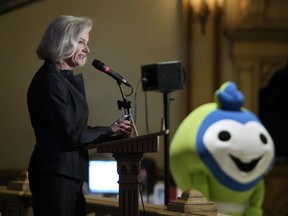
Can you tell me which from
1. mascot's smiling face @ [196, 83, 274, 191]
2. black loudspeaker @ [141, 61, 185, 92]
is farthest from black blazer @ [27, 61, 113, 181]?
mascot's smiling face @ [196, 83, 274, 191]

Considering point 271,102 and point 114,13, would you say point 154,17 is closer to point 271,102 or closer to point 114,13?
point 114,13

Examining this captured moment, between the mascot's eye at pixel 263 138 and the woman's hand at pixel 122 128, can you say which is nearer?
the woman's hand at pixel 122 128

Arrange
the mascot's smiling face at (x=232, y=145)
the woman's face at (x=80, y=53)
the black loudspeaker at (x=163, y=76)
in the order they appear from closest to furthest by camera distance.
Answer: the woman's face at (x=80, y=53), the black loudspeaker at (x=163, y=76), the mascot's smiling face at (x=232, y=145)

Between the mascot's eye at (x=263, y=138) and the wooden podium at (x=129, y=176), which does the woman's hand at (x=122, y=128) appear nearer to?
the wooden podium at (x=129, y=176)

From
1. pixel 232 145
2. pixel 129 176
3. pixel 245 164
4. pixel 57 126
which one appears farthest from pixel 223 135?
pixel 57 126

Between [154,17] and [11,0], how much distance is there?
1.08 metres

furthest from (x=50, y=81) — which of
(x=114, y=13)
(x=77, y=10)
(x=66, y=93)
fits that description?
(x=114, y=13)

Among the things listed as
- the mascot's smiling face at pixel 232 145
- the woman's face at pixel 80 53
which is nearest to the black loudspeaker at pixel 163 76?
the mascot's smiling face at pixel 232 145

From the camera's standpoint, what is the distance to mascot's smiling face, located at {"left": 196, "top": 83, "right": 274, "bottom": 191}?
157 inches

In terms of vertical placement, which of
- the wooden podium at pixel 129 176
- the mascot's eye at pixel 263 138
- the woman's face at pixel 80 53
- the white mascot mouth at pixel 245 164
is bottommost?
the white mascot mouth at pixel 245 164

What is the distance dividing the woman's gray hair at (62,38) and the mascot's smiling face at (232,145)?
212 cm

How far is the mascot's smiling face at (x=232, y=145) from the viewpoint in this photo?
13.1 feet

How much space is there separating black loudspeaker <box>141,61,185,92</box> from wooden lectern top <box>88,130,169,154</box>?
1.75 metres

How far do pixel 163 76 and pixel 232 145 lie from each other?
0.62m
